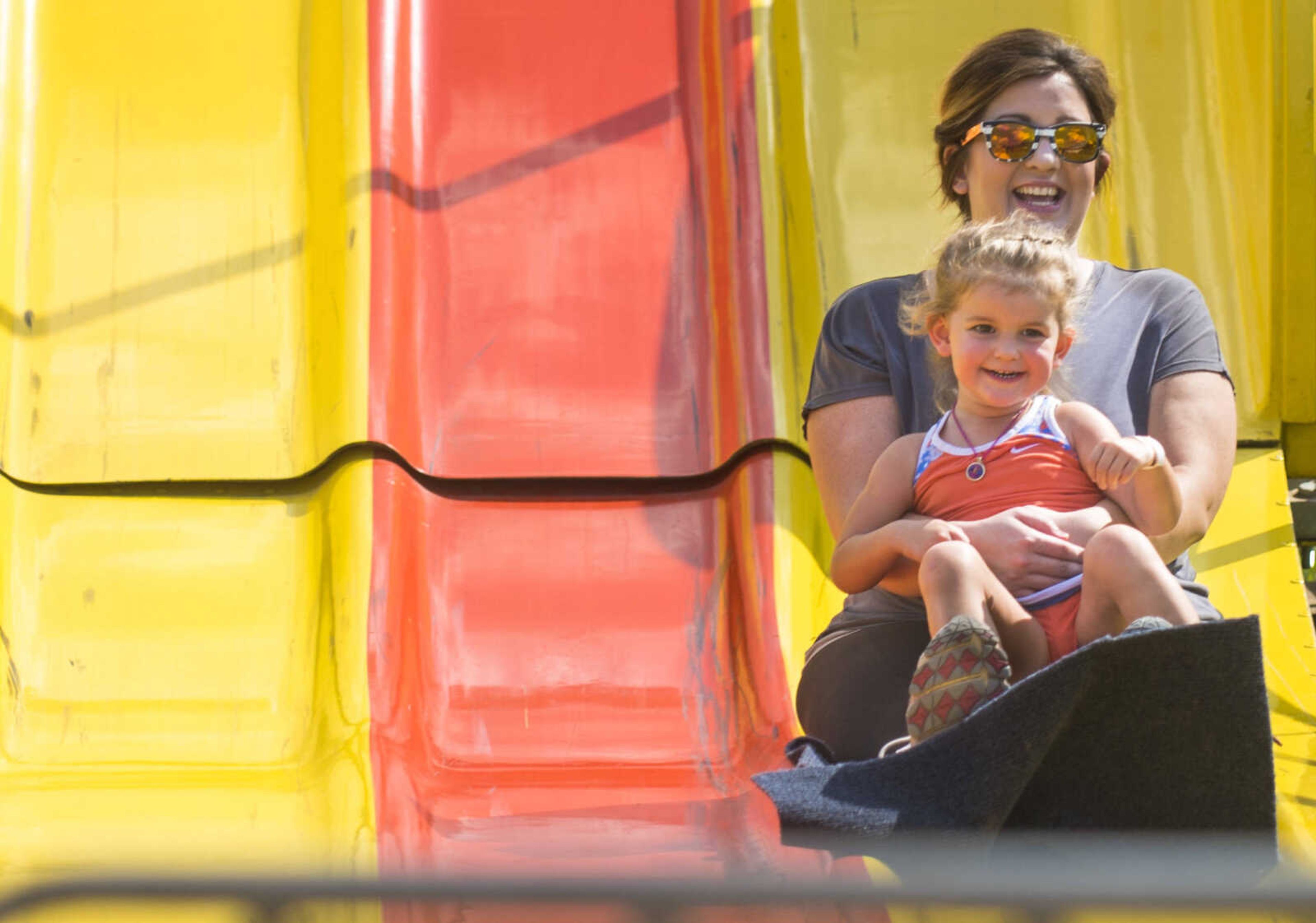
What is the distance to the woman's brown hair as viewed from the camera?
6.02ft

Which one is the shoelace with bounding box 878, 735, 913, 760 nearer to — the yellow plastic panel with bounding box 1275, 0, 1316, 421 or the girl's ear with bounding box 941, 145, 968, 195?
the girl's ear with bounding box 941, 145, 968, 195

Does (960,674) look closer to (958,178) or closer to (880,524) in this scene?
(880,524)

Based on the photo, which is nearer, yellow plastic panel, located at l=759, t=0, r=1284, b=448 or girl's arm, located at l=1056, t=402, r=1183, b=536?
girl's arm, located at l=1056, t=402, r=1183, b=536

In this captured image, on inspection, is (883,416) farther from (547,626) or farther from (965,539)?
(547,626)

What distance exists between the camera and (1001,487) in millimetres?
1554

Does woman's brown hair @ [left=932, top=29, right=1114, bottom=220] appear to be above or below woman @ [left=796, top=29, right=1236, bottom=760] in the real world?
above

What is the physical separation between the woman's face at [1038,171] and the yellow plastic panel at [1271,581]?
565mm

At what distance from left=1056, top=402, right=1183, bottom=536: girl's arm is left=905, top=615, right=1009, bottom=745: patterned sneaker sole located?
0.68ft

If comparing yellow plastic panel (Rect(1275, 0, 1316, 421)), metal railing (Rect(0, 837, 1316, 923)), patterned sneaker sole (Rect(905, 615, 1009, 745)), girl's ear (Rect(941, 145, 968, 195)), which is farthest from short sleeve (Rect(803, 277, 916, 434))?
metal railing (Rect(0, 837, 1316, 923))

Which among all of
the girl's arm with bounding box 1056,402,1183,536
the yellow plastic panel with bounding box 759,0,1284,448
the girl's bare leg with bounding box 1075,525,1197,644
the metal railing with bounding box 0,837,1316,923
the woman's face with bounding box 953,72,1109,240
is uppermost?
the yellow plastic panel with bounding box 759,0,1284,448

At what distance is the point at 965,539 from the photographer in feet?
4.90

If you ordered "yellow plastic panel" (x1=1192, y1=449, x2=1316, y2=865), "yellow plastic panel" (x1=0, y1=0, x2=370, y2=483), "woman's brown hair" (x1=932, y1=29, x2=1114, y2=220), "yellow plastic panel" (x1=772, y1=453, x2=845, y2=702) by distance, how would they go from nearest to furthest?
"woman's brown hair" (x1=932, y1=29, x2=1114, y2=220), "yellow plastic panel" (x1=1192, y1=449, x2=1316, y2=865), "yellow plastic panel" (x1=772, y1=453, x2=845, y2=702), "yellow plastic panel" (x1=0, y1=0, x2=370, y2=483)

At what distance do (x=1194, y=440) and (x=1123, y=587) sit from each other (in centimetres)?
32

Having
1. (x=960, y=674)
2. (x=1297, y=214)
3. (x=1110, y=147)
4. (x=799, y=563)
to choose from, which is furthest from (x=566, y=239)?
(x=960, y=674)
